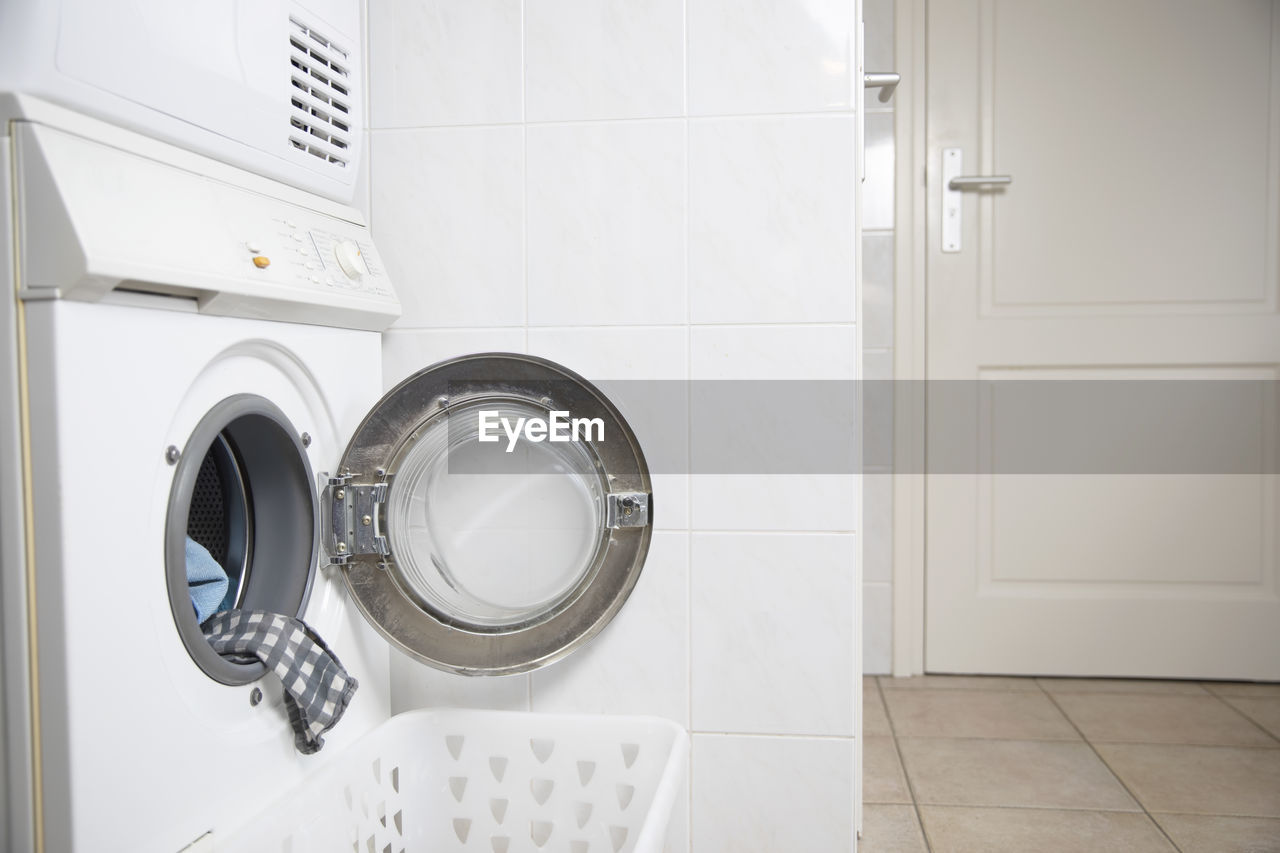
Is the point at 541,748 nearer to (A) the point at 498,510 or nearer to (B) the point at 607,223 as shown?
(A) the point at 498,510

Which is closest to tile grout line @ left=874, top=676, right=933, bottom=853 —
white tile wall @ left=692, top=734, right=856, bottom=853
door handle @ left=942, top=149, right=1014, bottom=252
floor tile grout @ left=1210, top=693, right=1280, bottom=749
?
white tile wall @ left=692, top=734, right=856, bottom=853

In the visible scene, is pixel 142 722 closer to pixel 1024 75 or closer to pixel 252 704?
pixel 252 704

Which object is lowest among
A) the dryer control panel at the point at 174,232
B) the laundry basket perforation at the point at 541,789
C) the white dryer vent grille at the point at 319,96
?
the laundry basket perforation at the point at 541,789

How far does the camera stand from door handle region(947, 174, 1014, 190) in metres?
2.28

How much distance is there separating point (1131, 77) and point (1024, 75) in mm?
263

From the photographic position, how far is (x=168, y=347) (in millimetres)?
838

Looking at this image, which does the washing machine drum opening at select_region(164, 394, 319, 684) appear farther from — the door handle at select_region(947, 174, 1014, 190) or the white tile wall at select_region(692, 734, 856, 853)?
the door handle at select_region(947, 174, 1014, 190)

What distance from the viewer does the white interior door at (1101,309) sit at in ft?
7.38

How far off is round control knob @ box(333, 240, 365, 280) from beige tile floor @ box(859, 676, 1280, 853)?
4.06 ft

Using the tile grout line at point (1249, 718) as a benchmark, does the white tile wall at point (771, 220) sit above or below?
above

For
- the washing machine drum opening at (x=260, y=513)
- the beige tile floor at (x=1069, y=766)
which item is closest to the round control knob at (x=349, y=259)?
the washing machine drum opening at (x=260, y=513)

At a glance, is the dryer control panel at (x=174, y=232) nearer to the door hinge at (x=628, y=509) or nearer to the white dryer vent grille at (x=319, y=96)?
the white dryer vent grille at (x=319, y=96)

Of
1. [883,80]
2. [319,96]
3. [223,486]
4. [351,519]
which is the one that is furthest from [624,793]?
[883,80]

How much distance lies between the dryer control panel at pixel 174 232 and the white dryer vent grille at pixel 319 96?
0.22 feet
